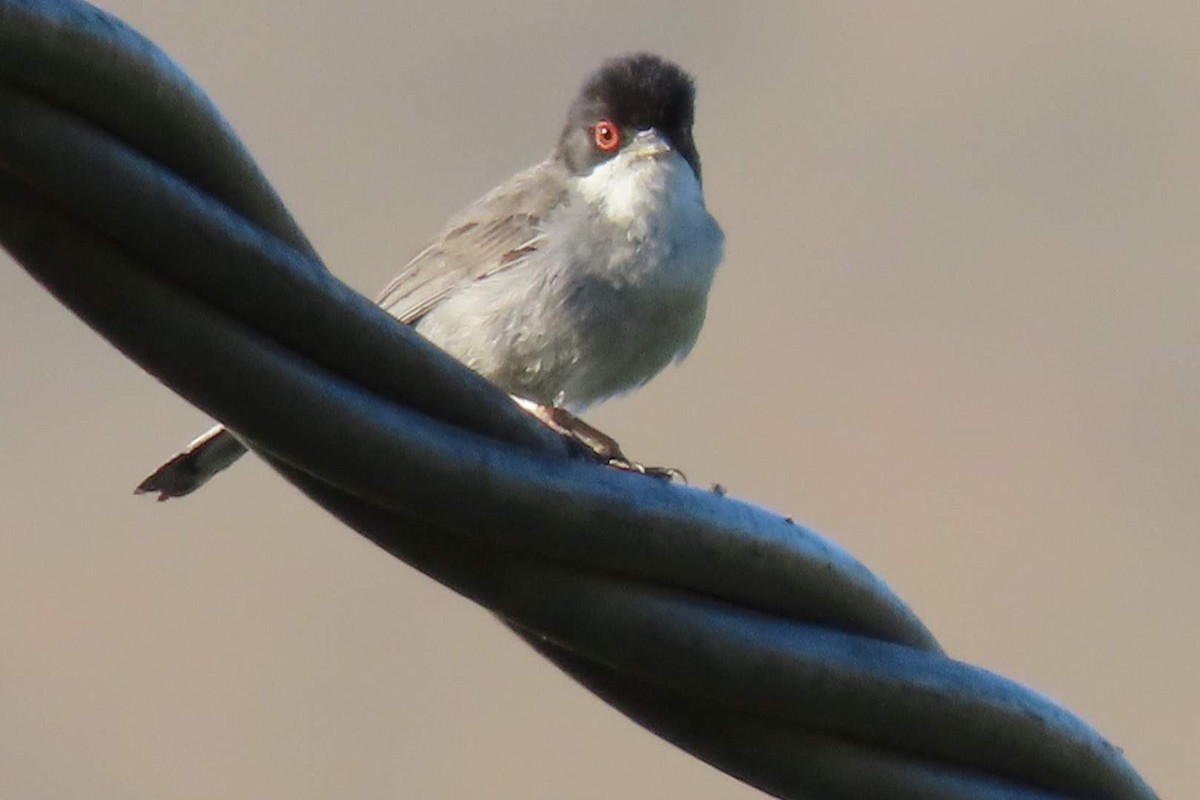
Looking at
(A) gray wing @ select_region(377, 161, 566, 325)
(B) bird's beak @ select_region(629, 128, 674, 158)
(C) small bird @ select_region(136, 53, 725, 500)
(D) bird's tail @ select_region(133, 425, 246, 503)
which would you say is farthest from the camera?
(B) bird's beak @ select_region(629, 128, 674, 158)

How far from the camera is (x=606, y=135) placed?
6637 mm

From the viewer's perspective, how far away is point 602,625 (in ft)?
7.27

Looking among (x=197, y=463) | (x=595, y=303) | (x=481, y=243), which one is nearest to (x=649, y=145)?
(x=481, y=243)

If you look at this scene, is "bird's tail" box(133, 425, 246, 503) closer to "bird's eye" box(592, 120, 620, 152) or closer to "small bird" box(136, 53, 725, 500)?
"small bird" box(136, 53, 725, 500)

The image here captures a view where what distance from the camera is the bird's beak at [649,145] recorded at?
651 cm

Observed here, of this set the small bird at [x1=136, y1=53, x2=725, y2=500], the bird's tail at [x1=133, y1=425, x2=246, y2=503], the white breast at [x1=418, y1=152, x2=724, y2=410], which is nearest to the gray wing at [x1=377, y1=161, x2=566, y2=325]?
the small bird at [x1=136, y1=53, x2=725, y2=500]

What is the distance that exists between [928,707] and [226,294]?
100 cm

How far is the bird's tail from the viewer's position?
541 centimetres

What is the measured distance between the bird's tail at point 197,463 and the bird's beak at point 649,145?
1.85 m

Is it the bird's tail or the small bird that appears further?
the small bird

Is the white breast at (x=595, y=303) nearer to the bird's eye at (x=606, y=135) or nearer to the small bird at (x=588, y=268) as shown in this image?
the small bird at (x=588, y=268)

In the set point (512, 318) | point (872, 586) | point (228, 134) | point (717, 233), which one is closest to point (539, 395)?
point (512, 318)

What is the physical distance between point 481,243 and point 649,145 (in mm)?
678

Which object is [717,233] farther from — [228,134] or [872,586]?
[228,134]
